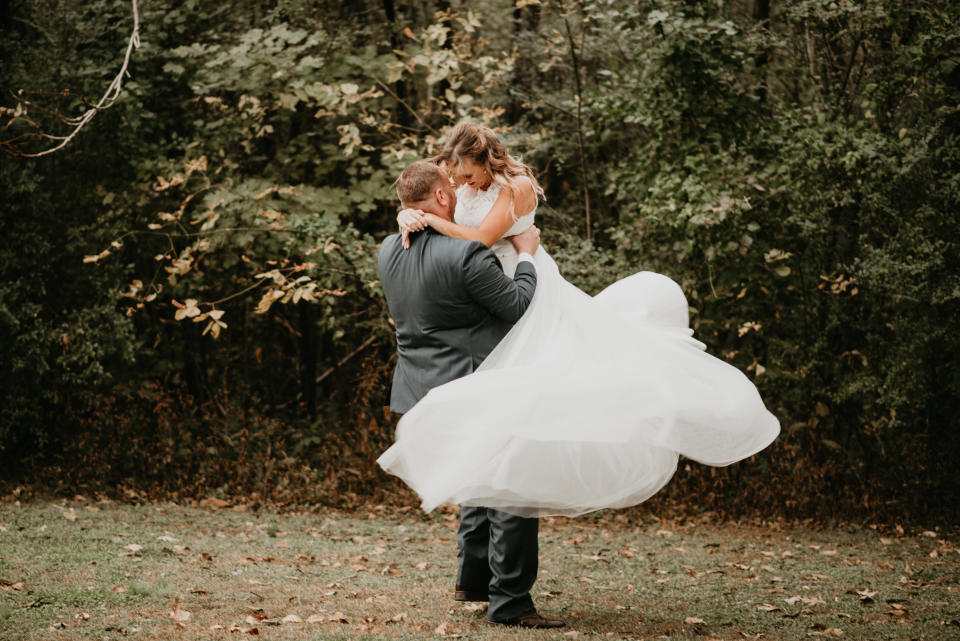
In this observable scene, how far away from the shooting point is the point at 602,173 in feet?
34.1

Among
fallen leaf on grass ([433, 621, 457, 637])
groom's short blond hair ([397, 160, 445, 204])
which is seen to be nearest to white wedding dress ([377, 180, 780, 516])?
groom's short blond hair ([397, 160, 445, 204])

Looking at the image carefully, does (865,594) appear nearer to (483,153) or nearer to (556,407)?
(556,407)

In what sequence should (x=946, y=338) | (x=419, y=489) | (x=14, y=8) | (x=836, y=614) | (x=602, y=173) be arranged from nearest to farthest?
(x=419, y=489)
(x=836, y=614)
(x=946, y=338)
(x=14, y=8)
(x=602, y=173)

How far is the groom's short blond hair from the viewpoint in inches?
159

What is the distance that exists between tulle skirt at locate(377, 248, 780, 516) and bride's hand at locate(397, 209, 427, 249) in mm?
605

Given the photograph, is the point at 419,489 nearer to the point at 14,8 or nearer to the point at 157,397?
the point at 157,397

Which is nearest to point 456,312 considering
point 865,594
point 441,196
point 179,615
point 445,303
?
point 445,303

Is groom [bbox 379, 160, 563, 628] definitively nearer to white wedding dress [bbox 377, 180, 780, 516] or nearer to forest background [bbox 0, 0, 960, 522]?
white wedding dress [bbox 377, 180, 780, 516]

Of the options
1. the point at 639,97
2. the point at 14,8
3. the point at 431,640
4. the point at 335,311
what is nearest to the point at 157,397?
the point at 335,311

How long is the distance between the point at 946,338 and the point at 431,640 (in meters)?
5.41

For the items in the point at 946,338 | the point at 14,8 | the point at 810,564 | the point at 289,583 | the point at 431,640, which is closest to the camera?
the point at 431,640

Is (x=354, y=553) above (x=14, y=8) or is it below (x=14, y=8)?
below

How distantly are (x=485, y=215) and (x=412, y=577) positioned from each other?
8.41ft

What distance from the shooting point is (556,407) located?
145 inches
